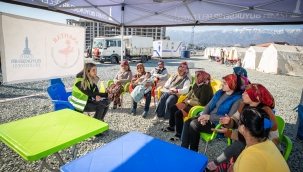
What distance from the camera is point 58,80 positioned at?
411 centimetres

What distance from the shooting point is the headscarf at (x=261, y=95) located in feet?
6.22

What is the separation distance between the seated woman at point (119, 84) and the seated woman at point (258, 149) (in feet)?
11.1

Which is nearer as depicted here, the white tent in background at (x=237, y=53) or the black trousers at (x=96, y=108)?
the black trousers at (x=96, y=108)

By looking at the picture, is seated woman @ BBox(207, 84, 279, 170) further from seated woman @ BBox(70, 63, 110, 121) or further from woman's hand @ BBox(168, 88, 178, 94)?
seated woman @ BBox(70, 63, 110, 121)

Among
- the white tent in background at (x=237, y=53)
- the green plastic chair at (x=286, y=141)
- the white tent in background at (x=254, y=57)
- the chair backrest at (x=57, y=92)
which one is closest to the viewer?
the green plastic chair at (x=286, y=141)

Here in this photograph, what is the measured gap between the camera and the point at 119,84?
449 cm

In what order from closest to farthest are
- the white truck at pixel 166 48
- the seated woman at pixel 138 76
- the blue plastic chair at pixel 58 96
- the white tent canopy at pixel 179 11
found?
1. the blue plastic chair at pixel 58 96
2. the white tent canopy at pixel 179 11
3. the seated woman at pixel 138 76
4. the white truck at pixel 166 48

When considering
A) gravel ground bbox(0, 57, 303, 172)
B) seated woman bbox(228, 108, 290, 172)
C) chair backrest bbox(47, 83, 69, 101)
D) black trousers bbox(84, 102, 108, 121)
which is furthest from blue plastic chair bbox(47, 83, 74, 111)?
seated woman bbox(228, 108, 290, 172)

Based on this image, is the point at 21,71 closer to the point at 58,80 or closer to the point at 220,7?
the point at 58,80

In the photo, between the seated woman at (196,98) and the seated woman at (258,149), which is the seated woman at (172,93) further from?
the seated woman at (258,149)

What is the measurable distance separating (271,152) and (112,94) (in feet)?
12.0

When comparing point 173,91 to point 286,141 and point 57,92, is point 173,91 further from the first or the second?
point 57,92

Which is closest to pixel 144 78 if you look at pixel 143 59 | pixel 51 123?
pixel 51 123

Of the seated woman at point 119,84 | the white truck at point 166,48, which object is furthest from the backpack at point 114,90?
the white truck at point 166,48
